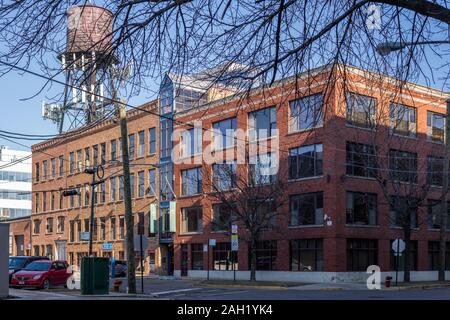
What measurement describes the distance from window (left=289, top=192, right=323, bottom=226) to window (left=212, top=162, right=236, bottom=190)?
4.38 m

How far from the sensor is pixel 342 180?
134 ft

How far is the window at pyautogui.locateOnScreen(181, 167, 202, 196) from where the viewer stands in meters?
51.7

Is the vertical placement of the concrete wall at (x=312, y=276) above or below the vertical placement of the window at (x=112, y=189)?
below

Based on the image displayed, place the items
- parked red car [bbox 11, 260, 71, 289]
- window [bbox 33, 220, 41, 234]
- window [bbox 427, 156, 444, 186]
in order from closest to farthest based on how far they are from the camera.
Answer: parked red car [bbox 11, 260, 71, 289] → window [bbox 427, 156, 444, 186] → window [bbox 33, 220, 41, 234]

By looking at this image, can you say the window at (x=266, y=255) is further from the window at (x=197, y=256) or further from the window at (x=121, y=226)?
the window at (x=121, y=226)

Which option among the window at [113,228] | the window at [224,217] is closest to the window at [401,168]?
the window at [224,217]

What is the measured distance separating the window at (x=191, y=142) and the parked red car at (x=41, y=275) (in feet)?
65.1

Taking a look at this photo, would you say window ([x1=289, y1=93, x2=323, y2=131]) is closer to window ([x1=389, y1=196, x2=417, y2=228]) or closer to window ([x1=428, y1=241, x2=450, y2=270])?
window ([x1=389, y1=196, x2=417, y2=228])

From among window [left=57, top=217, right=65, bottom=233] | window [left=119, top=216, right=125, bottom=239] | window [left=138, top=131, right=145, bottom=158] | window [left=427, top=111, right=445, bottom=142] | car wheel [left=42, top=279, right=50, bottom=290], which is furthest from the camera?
window [left=57, top=217, right=65, bottom=233]

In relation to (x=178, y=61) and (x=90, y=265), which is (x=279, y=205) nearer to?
(x=90, y=265)

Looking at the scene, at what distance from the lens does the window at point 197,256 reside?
168ft

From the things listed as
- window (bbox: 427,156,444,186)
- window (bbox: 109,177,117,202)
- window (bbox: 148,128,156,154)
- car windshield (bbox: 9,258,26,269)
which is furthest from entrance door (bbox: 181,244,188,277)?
window (bbox: 427,156,444,186)

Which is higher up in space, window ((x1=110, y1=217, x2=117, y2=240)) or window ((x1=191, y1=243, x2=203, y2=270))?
window ((x1=110, y1=217, x2=117, y2=240))
